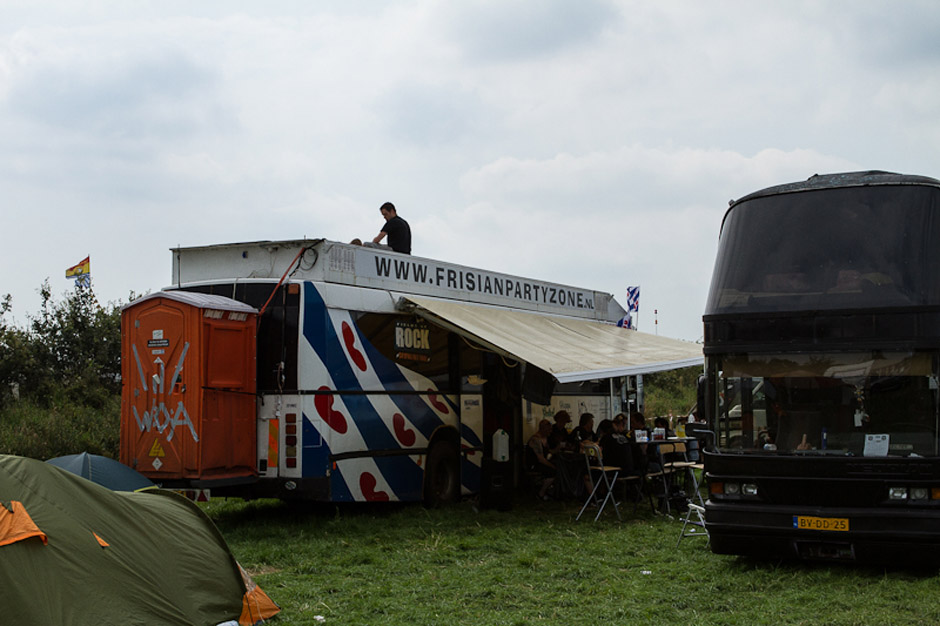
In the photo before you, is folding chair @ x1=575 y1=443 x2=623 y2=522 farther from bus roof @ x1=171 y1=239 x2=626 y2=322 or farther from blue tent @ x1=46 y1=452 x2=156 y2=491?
blue tent @ x1=46 y1=452 x2=156 y2=491

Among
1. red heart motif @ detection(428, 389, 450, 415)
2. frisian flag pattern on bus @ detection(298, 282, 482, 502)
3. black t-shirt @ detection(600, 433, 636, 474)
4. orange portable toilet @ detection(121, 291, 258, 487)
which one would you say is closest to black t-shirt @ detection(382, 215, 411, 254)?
frisian flag pattern on bus @ detection(298, 282, 482, 502)

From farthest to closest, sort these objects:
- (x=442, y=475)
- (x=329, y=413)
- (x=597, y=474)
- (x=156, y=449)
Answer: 1. (x=597, y=474)
2. (x=442, y=475)
3. (x=329, y=413)
4. (x=156, y=449)

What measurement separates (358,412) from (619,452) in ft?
11.2

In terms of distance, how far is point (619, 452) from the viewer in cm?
1170

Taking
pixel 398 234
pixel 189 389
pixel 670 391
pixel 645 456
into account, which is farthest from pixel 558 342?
pixel 670 391

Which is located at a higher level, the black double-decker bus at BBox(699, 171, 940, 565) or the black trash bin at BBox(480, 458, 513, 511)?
the black double-decker bus at BBox(699, 171, 940, 565)

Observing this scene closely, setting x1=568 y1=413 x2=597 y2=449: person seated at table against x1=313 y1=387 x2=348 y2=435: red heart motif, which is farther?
x1=568 y1=413 x2=597 y2=449: person seated at table

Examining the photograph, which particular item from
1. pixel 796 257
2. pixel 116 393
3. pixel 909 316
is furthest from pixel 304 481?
pixel 116 393

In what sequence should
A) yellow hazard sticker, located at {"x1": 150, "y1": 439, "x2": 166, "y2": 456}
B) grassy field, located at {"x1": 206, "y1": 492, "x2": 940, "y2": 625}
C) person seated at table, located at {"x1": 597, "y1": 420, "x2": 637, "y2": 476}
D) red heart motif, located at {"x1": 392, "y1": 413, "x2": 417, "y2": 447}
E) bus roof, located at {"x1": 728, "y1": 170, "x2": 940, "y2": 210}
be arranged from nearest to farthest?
grassy field, located at {"x1": 206, "y1": 492, "x2": 940, "y2": 625} → bus roof, located at {"x1": 728, "y1": 170, "x2": 940, "y2": 210} → yellow hazard sticker, located at {"x1": 150, "y1": 439, "x2": 166, "y2": 456} → red heart motif, located at {"x1": 392, "y1": 413, "x2": 417, "y2": 447} → person seated at table, located at {"x1": 597, "y1": 420, "x2": 637, "y2": 476}

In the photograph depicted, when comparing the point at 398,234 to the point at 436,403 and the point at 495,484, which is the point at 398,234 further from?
the point at 495,484

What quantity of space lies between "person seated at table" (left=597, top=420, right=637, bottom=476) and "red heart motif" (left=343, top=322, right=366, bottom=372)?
336 cm

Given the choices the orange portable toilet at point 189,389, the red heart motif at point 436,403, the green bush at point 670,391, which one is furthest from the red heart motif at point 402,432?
the green bush at point 670,391

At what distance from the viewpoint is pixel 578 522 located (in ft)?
35.8

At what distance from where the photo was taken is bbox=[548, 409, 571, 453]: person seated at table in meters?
13.2
